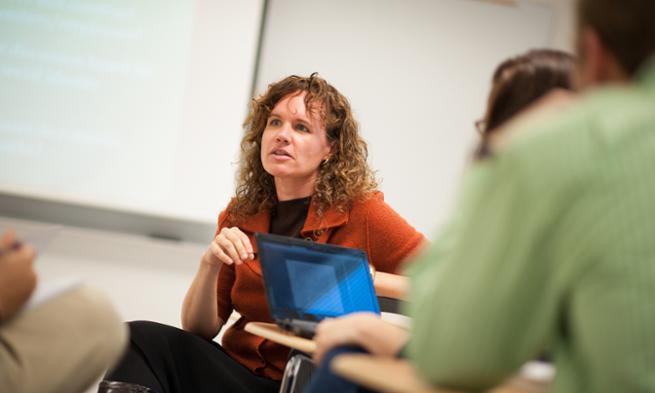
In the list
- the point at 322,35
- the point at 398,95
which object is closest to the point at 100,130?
the point at 322,35

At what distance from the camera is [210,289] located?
85.2 inches

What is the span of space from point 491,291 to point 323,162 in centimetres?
171

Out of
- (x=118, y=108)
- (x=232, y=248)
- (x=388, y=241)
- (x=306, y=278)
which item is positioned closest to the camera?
(x=306, y=278)

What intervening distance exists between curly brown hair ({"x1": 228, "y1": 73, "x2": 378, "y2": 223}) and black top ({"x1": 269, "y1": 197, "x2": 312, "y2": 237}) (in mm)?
44

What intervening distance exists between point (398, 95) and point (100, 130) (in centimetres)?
144

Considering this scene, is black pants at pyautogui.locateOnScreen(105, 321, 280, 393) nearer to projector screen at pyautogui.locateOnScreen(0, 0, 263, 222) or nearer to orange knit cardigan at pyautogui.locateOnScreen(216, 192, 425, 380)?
orange knit cardigan at pyautogui.locateOnScreen(216, 192, 425, 380)

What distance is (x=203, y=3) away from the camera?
11.6ft

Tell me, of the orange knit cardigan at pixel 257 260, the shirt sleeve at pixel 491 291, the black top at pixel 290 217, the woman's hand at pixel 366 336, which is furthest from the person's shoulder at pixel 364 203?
the shirt sleeve at pixel 491 291

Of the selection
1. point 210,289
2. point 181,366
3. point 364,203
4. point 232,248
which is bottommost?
point 181,366

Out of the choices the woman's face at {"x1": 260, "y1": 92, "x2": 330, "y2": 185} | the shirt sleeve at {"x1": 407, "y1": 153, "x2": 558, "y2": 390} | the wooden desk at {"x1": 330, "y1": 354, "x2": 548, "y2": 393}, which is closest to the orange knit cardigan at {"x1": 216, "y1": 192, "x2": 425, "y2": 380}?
the woman's face at {"x1": 260, "y1": 92, "x2": 330, "y2": 185}

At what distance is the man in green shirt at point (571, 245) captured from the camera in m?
0.73

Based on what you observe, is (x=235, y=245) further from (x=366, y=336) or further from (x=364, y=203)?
(x=366, y=336)

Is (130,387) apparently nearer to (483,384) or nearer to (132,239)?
(483,384)

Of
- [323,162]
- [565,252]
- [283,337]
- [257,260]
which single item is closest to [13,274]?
[283,337]
